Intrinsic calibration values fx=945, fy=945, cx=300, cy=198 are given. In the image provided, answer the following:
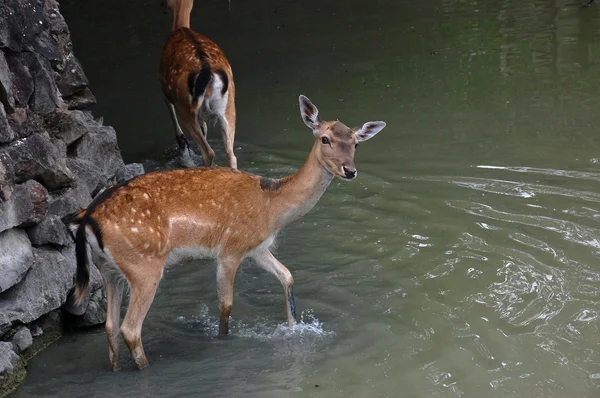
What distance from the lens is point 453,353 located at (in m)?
5.42

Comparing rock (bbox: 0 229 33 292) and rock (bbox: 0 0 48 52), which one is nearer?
rock (bbox: 0 229 33 292)

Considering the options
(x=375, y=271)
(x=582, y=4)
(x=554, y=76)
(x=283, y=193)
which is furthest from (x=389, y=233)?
(x=582, y=4)

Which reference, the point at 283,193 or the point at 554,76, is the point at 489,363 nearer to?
the point at 283,193

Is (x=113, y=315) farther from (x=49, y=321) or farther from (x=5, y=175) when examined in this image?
(x=5, y=175)

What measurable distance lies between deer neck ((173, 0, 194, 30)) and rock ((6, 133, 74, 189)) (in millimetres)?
4221

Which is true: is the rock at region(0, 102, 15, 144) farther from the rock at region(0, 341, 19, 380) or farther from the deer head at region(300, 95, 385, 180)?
the deer head at region(300, 95, 385, 180)

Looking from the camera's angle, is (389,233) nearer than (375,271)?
No

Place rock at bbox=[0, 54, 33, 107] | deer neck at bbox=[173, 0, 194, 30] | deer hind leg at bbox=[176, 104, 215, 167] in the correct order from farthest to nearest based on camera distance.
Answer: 1. deer neck at bbox=[173, 0, 194, 30]
2. deer hind leg at bbox=[176, 104, 215, 167]
3. rock at bbox=[0, 54, 33, 107]

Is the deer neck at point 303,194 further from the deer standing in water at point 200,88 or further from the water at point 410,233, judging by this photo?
the deer standing in water at point 200,88

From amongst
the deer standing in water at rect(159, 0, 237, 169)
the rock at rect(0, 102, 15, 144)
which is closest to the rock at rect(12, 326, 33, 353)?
the rock at rect(0, 102, 15, 144)

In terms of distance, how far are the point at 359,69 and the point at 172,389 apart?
7083 mm

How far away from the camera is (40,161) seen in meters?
5.84

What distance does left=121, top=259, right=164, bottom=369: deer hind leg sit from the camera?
5.43 metres

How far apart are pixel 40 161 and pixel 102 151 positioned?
3.62 feet
